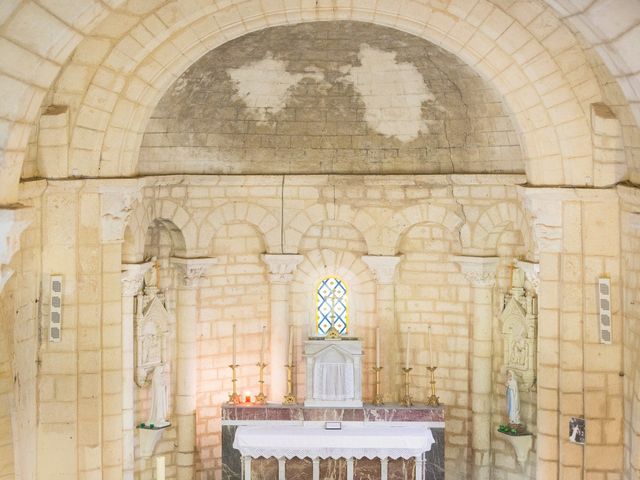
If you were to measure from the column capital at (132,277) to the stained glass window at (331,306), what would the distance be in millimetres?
2712

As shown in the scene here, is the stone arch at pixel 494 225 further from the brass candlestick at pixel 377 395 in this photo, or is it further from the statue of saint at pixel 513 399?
the brass candlestick at pixel 377 395

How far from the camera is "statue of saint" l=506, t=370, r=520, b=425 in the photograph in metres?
14.5

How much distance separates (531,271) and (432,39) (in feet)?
11.0

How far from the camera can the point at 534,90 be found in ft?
39.2

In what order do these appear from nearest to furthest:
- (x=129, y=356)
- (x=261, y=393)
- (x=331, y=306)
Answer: (x=129, y=356), (x=261, y=393), (x=331, y=306)

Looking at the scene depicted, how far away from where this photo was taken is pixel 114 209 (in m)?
12.2

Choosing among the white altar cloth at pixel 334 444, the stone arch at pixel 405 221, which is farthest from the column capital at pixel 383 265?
the white altar cloth at pixel 334 444

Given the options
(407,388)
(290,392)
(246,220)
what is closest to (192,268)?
(246,220)

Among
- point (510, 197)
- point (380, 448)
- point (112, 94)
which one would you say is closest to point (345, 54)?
point (510, 197)

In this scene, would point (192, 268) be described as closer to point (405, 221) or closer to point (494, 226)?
point (405, 221)

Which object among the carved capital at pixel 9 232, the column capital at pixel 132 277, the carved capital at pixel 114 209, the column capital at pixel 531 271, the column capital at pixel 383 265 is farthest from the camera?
the column capital at pixel 383 265

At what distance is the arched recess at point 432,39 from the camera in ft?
38.2

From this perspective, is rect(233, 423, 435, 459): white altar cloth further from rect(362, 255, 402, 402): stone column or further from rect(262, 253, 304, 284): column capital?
rect(262, 253, 304, 284): column capital

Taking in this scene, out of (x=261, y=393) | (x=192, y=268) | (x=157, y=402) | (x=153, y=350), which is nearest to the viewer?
(x=157, y=402)
